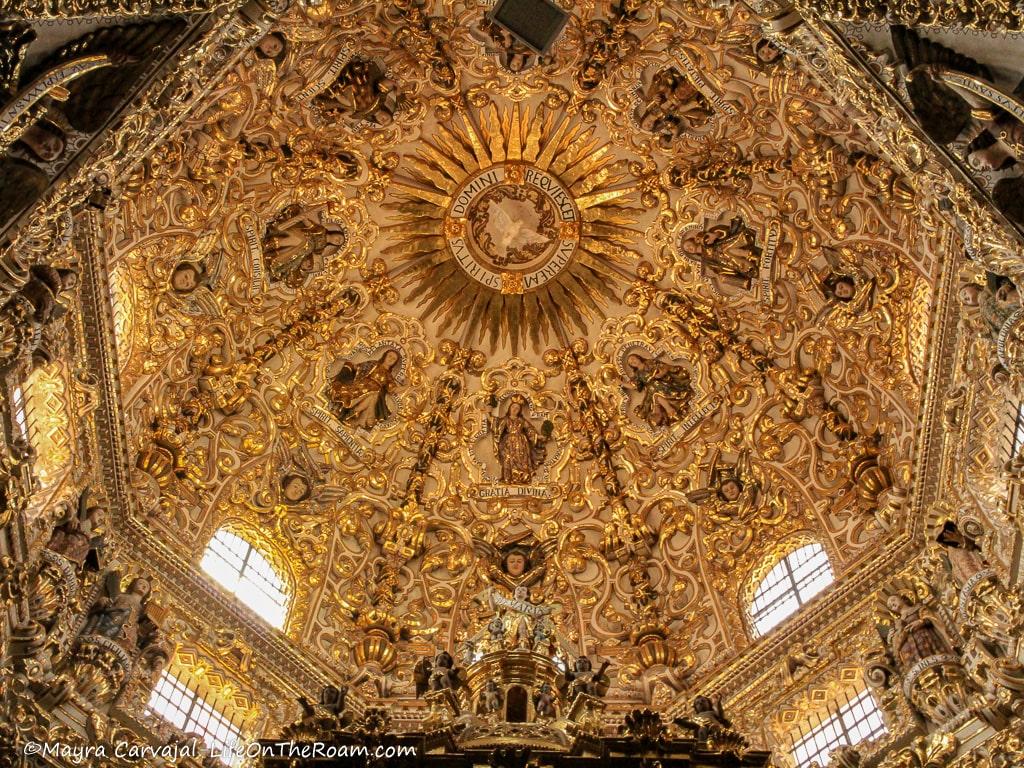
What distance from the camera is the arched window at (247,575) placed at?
23875mm

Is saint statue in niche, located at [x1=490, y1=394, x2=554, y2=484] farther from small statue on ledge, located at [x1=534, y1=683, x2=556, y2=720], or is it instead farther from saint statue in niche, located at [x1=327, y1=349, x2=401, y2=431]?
small statue on ledge, located at [x1=534, y1=683, x2=556, y2=720]

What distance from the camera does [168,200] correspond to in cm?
2386

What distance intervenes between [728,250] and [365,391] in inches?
315

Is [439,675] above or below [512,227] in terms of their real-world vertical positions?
below

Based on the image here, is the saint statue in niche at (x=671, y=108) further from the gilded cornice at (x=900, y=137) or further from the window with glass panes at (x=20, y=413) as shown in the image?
the window with glass panes at (x=20, y=413)

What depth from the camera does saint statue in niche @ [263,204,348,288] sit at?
26359 millimetres

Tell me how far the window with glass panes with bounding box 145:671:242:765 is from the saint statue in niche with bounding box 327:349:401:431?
7437 millimetres

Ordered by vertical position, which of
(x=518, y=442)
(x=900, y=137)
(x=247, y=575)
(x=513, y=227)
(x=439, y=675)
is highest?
(x=513, y=227)

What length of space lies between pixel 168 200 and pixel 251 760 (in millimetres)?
10334

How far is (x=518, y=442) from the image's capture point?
91.4ft

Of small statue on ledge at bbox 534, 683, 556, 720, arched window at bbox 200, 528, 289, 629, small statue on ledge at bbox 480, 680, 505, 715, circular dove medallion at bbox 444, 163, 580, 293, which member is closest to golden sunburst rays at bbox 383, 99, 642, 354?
circular dove medallion at bbox 444, 163, 580, 293

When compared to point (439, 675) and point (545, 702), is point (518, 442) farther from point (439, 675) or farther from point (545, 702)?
point (545, 702)

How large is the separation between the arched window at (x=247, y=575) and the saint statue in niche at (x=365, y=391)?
3.62 m

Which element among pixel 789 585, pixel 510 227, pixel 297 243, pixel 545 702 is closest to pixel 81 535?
pixel 545 702
